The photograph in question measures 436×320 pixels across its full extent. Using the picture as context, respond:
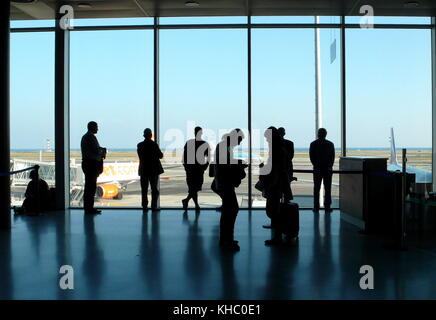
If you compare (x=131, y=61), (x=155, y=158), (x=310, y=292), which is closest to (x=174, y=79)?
(x=155, y=158)

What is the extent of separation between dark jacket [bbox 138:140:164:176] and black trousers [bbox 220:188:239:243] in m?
3.63

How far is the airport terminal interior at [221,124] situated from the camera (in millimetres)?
4273

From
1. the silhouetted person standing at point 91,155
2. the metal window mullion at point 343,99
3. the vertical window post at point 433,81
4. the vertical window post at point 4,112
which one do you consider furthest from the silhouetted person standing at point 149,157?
the vertical window post at point 433,81

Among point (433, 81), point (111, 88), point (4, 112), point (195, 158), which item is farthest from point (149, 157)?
point (433, 81)

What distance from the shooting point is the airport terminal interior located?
4273 millimetres

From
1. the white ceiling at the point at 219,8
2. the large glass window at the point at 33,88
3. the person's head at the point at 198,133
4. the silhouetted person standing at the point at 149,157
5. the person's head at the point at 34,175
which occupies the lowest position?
the person's head at the point at 34,175

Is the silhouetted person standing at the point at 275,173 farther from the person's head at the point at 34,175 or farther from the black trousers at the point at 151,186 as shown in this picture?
the person's head at the point at 34,175

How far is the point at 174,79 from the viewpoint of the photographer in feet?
33.0

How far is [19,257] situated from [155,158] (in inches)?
164

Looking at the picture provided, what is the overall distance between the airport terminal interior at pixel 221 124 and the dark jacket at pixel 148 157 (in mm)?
518

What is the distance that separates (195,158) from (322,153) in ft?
8.73

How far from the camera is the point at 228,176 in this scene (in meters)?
5.41
